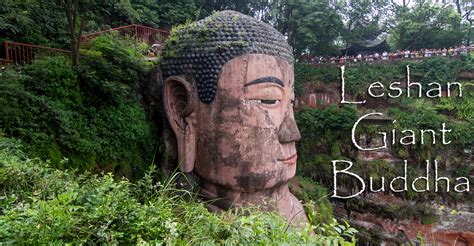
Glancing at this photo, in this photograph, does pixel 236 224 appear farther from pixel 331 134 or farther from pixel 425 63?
pixel 425 63

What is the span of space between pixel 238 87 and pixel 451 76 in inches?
483

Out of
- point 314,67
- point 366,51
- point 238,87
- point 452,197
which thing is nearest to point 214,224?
point 238,87

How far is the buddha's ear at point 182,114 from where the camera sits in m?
5.02

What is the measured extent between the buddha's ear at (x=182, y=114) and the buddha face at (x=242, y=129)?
0.05 ft

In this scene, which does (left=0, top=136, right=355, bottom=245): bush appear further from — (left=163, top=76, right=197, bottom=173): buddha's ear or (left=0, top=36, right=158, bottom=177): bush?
(left=163, top=76, right=197, bottom=173): buddha's ear

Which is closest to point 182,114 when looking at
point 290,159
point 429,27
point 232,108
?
point 232,108

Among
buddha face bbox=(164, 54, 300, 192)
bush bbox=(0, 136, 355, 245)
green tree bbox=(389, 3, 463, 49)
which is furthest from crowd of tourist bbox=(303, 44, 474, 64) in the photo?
bush bbox=(0, 136, 355, 245)

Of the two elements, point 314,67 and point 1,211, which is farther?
point 314,67

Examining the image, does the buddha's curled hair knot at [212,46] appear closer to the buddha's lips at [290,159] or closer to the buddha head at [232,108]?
the buddha head at [232,108]

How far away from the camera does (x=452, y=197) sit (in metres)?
11.6

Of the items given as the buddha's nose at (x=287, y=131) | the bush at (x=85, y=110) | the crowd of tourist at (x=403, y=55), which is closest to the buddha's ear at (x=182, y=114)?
A: the bush at (x=85, y=110)

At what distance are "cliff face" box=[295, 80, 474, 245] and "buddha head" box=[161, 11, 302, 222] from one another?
7.91 metres

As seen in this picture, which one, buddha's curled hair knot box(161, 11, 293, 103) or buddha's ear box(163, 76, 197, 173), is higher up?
buddha's curled hair knot box(161, 11, 293, 103)

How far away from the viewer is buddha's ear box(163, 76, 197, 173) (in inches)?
198
